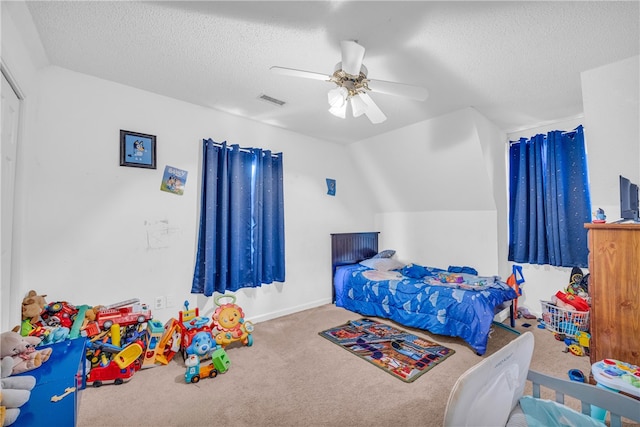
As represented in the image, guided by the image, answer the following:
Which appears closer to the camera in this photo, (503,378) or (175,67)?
(503,378)

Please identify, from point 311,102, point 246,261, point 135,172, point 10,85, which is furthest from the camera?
point 246,261

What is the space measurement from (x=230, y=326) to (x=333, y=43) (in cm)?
253

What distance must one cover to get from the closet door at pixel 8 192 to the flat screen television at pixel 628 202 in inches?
156

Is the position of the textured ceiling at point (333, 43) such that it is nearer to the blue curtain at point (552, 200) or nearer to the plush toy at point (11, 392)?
the blue curtain at point (552, 200)

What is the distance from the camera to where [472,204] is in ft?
11.8

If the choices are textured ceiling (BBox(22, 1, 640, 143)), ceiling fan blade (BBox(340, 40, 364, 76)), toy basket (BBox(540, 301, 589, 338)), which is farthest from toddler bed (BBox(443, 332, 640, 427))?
toy basket (BBox(540, 301, 589, 338))

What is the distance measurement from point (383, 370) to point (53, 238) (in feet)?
9.13

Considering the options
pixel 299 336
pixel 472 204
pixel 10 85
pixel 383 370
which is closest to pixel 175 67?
pixel 10 85

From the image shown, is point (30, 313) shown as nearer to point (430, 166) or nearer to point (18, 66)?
point (18, 66)

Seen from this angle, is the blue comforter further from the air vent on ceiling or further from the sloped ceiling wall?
the air vent on ceiling

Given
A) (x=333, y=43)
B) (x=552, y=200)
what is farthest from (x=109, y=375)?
(x=552, y=200)

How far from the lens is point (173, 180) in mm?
2691

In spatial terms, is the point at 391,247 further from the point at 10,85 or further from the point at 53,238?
the point at 10,85

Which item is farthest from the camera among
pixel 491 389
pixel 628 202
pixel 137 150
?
pixel 137 150
